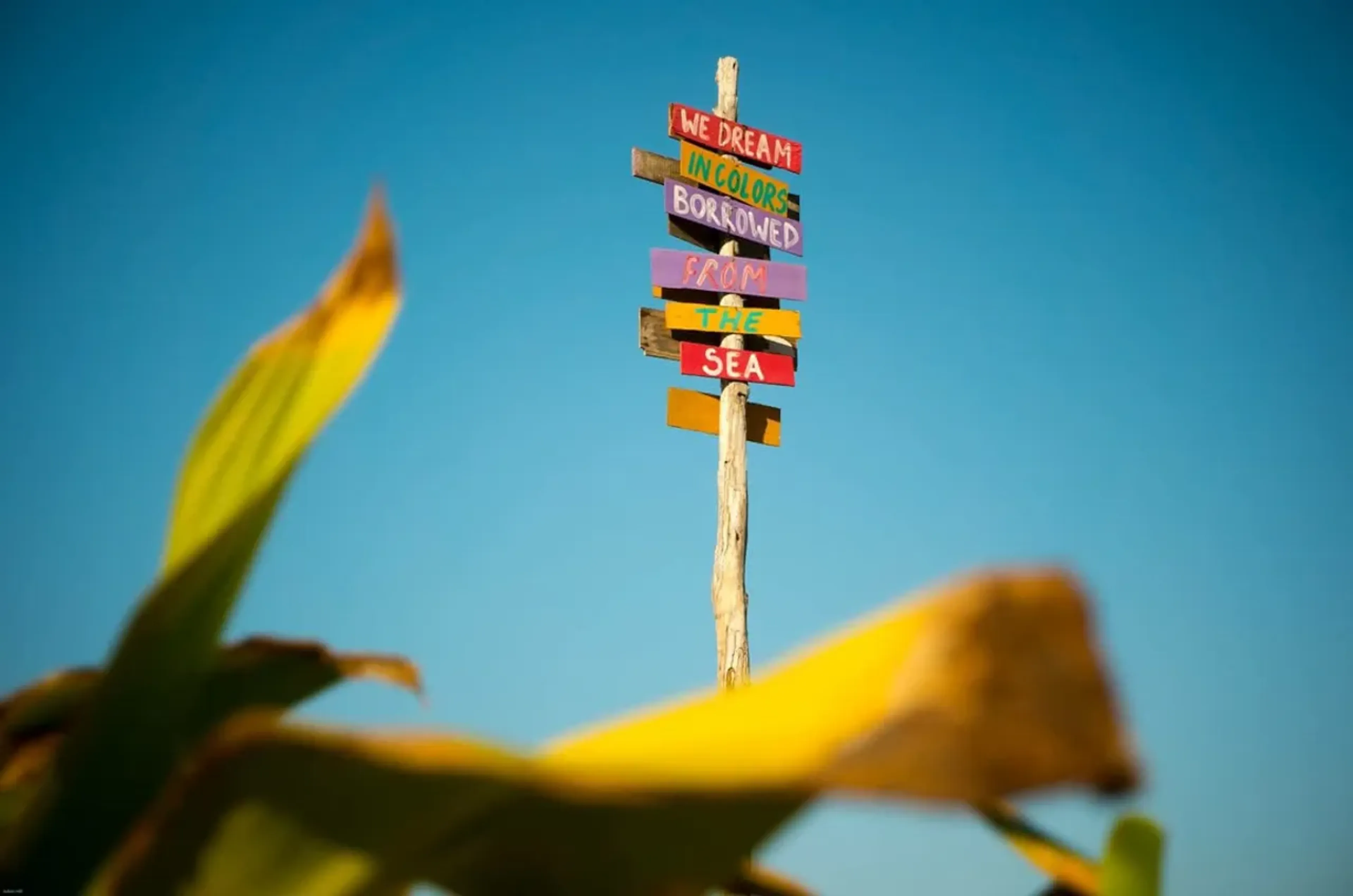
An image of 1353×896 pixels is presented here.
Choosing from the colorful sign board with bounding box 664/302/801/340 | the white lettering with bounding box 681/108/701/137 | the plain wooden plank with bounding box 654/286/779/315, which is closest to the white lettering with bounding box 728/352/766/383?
the colorful sign board with bounding box 664/302/801/340

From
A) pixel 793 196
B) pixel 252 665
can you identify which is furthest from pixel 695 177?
pixel 252 665

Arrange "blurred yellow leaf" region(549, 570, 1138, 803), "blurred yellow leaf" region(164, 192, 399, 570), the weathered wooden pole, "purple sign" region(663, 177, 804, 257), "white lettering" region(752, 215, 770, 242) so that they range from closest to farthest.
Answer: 1. "blurred yellow leaf" region(549, 570, 1138, 803)
2. "blurred yellow leaf" region(164, 192, 399, 570)
3. the weathered wooden pole
4. "purple sign" region(663, 177, 804, 257)
5. "white lettering" region(752, 215, 770, 242)

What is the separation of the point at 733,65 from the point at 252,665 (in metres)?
7.50

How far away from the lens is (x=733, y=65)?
719 centimetres

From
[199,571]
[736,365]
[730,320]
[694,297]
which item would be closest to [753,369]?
[736,365]

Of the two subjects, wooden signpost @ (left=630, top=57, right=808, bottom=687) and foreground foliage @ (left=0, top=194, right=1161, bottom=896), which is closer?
foreground foliage @ (left=0, top=194, right=1161, bottom=896)

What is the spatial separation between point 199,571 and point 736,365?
6.06m

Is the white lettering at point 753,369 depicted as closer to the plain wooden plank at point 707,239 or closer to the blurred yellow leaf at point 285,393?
the plain wooden plank at point 707,239

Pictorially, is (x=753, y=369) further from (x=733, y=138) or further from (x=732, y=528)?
(x=733, y=138)

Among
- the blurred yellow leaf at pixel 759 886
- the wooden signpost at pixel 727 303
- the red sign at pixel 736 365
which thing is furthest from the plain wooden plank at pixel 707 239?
the blurred yellow leaf at pixel 759 886

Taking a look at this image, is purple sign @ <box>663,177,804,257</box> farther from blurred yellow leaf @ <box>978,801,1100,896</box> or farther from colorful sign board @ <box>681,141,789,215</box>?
blurred yellow leaf @ <box>978,801,1100,896</box>

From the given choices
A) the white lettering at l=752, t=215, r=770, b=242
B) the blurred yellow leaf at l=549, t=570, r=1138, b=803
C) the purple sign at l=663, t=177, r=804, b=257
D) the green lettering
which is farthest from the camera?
the white lettering at l=752, t=215, r=770, b=242

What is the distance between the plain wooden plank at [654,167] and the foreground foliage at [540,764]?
6.16 meters

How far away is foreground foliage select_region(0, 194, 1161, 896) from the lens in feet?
0.50
